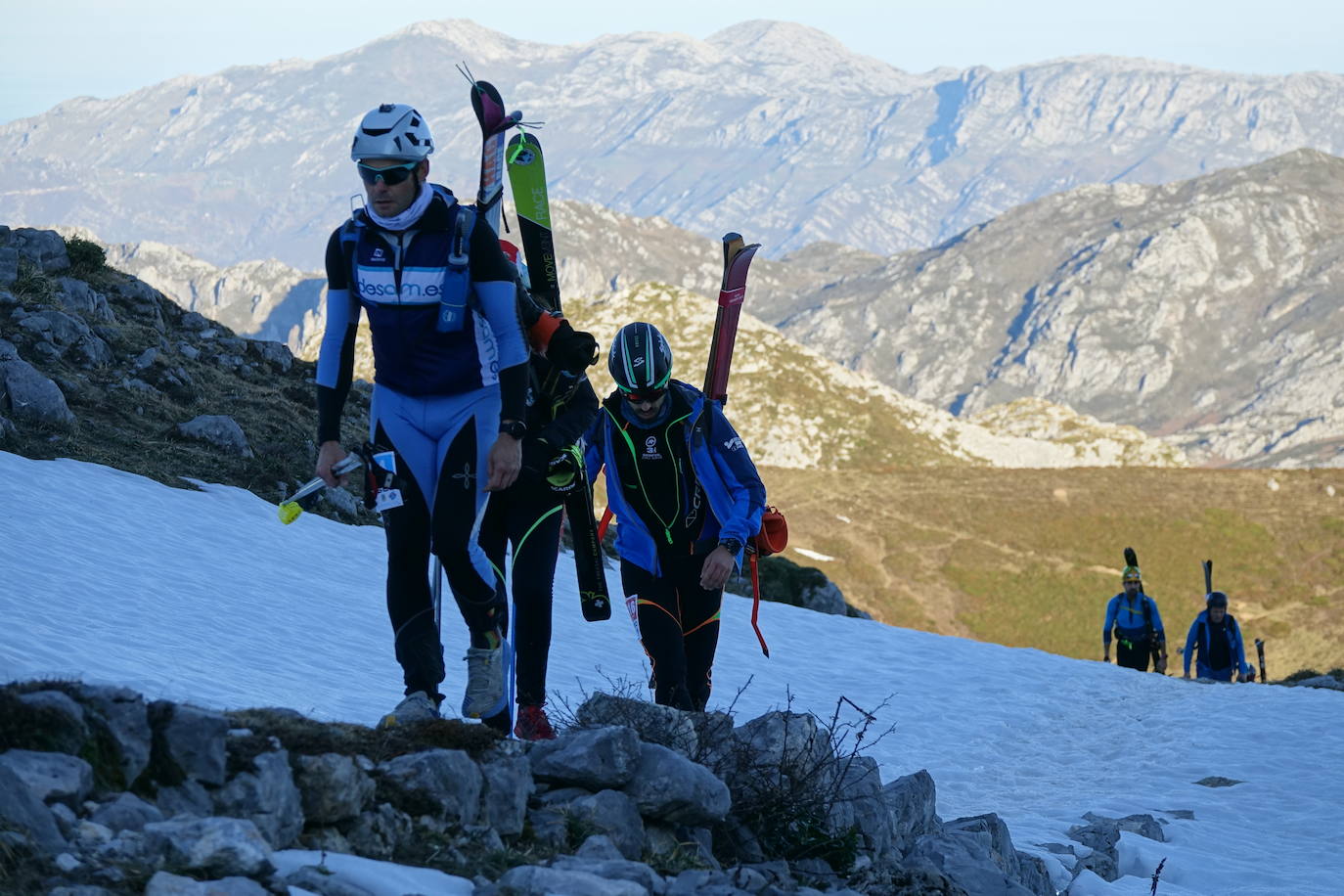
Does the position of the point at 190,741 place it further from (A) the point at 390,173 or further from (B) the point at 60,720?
(A) the point at 390,173

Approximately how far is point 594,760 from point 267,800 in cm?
207

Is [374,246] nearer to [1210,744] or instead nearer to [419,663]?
[419,663]

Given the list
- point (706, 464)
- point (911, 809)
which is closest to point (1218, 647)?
point (911, 809)

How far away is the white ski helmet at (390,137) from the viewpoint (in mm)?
7512

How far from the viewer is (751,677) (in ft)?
38.9

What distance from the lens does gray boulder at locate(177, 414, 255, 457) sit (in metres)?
24.3

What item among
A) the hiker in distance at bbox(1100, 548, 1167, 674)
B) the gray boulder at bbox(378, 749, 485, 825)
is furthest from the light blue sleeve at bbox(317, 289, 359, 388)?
the hiker in distance at bbox(1100, 548, 1167, 674)

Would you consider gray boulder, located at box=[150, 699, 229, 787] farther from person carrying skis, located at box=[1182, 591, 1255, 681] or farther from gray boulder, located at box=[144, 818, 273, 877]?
person carrying skis, located at box=[1182, 591, 1255, 681]

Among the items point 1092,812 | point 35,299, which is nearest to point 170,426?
point 35,299

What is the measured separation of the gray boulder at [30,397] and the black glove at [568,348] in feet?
48.9

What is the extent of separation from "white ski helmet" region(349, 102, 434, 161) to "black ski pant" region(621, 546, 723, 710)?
3730mm

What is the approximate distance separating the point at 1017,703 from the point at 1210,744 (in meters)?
3.83

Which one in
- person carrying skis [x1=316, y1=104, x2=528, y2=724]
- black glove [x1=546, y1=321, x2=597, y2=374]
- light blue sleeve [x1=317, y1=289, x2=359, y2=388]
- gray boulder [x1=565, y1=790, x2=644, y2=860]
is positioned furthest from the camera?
black glove [x1=546, y1=321, x2=597, y2=374]

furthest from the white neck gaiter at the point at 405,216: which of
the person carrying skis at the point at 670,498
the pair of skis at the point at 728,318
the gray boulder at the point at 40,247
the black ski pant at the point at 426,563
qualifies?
the gray boulder at the point at 40,247
